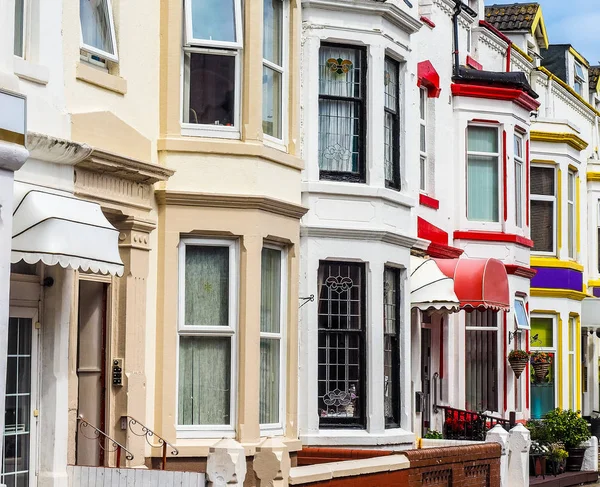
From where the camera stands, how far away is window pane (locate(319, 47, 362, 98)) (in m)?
18.5

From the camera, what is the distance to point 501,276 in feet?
73.0

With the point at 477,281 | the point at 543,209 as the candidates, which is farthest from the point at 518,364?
the point at 543,209

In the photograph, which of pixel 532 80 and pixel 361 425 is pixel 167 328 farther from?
pixel 532 80

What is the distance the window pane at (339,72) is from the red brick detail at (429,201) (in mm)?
4246

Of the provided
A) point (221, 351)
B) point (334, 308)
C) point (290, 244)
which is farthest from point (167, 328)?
point (334, 308)

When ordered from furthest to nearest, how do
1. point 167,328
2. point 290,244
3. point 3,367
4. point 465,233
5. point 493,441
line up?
point 465,233, point 493,441, point 290,244, point 167,328, point 3,367

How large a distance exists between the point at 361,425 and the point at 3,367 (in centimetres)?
868

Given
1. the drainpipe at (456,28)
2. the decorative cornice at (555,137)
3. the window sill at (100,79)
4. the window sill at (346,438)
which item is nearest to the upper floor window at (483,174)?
the drainpipe at (456,28)

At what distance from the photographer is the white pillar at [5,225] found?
1032cm

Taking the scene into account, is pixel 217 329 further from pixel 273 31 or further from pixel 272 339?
pixel 273 31

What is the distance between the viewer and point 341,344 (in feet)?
60.7

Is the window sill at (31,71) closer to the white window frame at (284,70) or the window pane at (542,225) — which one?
the white window frame at (284,70)

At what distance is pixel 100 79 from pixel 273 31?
3193 millimetres

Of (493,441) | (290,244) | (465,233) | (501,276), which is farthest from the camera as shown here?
(465,233)
